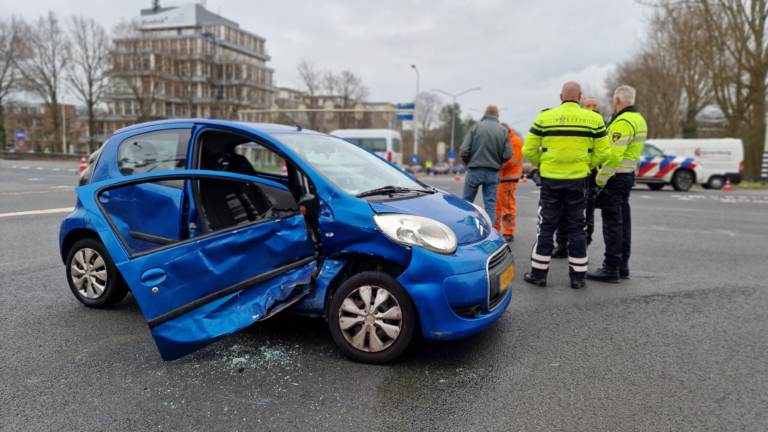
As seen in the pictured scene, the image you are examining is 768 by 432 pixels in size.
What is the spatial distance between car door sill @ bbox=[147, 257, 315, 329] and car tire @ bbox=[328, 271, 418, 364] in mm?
339

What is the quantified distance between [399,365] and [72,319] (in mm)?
2618

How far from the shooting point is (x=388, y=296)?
315 cm

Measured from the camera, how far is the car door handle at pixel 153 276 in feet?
9.89

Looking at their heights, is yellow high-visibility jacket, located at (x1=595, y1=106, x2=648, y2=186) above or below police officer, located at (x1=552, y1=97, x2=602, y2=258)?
above

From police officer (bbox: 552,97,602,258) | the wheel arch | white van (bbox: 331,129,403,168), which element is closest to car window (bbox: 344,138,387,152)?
white van (bbox: 331,129,403,168)

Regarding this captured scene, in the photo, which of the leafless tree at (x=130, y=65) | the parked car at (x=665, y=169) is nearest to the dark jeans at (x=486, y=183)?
the parked car at (x=665, y=169)

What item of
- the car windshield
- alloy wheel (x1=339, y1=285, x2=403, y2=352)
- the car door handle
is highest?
the car windshield

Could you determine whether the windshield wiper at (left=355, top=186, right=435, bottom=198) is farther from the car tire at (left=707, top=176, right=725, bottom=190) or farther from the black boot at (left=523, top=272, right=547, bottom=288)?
the car tire at (left=707, top=176, right=725, bottom=190)

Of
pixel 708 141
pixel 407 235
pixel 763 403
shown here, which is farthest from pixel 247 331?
pixel 708 141

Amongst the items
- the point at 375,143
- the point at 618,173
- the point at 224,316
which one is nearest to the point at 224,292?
the point at 224,316

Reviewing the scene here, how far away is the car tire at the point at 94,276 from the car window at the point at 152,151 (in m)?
0.68

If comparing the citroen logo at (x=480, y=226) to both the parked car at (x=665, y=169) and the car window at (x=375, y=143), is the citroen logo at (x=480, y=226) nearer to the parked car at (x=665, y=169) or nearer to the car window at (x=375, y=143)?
the parked car at (x=665, y=169)

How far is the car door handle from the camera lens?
3.02 m

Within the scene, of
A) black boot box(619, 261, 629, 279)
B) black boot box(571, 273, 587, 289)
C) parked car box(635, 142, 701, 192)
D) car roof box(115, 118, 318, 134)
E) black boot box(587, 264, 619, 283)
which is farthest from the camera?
parked car box(635, 142, 701, 192)
